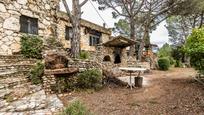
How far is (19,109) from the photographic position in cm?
695

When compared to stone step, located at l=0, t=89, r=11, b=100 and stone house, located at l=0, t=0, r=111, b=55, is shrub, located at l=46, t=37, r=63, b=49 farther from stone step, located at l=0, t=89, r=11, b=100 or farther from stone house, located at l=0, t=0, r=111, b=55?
stone step, located at l=0, t=89, r=11, b=100

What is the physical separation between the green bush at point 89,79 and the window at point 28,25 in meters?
5.91

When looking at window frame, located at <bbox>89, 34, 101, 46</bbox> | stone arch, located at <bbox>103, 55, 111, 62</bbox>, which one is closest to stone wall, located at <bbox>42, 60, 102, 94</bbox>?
stone arch, located at <bbox>103, 55, 111, 62</bbox>

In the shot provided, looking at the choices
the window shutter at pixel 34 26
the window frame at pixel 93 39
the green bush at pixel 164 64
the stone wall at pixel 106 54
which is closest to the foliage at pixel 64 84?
the window shutter at pixel 34 26

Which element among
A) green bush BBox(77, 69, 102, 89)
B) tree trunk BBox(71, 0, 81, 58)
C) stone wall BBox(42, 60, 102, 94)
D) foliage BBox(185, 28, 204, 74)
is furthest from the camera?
tree trunk BBox(71, 0, 81, 58)

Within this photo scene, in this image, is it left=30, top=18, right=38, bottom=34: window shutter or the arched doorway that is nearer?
left=30, top=18, right=38, bottom=34: window shutter

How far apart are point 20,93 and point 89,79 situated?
281 centimetres

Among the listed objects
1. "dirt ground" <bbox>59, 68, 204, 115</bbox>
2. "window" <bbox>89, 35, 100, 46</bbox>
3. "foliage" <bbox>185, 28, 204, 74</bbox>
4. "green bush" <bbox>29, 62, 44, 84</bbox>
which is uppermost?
"window" <bbox>89, 35, 100, 46</bbox>

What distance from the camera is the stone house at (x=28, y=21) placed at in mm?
13019

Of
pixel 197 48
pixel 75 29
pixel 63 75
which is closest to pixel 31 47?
pixel 75 29

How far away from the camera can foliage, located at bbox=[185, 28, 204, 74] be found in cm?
1125

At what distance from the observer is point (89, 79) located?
10.0 m

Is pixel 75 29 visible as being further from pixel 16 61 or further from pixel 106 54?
pixel 106 54

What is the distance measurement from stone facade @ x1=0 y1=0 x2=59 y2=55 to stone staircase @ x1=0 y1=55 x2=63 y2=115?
1.16 meters
